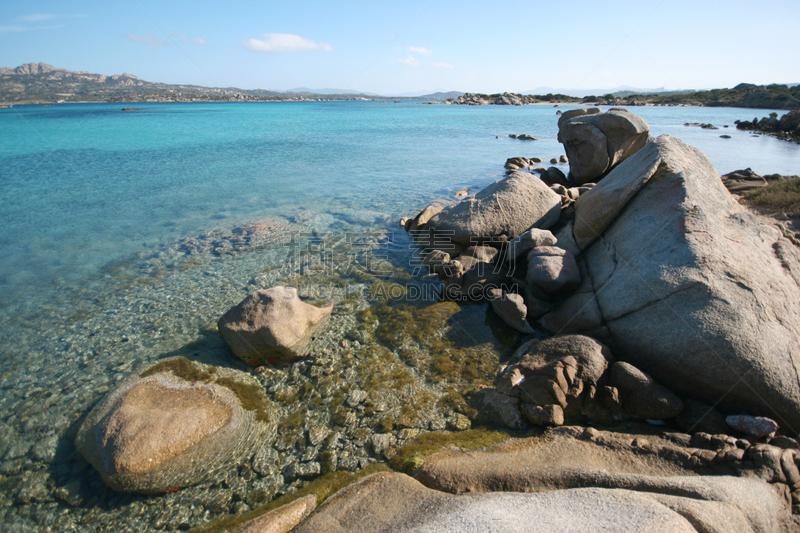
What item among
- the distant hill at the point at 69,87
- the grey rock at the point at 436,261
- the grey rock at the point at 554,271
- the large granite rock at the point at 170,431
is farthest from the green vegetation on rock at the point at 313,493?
the distant hill at the point at 69,87

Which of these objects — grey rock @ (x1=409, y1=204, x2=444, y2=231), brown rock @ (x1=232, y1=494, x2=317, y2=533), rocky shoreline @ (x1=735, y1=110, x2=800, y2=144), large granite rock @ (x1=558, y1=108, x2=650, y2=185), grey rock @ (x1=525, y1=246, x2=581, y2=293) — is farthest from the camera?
rocky shoreline @ (x1=735, y1=110, x2=800, y2=144)

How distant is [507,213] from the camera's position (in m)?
9.98

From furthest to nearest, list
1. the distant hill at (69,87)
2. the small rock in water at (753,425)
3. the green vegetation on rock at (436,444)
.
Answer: the distant hill at (69,87), the green vegetation on rock at (436,444), the small rock in water at (753,425)

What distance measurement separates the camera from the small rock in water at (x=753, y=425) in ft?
14.6

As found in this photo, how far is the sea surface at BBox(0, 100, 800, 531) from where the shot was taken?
467 cm

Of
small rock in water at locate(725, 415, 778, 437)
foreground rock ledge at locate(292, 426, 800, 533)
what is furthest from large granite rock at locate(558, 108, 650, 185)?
foreground rock ledge at locate(292, 426, 800, 533)

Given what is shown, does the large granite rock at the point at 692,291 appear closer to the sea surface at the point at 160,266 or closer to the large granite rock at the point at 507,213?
the large granite rock at the point at 507,213

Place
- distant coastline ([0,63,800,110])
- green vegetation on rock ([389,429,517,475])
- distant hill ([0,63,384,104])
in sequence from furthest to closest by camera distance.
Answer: distant hill ([0,63,384,104]) → distant coastline ([0,63,800,110]) → green vegetation on rock ([389,429,517,475])

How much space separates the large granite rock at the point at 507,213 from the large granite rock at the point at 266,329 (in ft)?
16.8

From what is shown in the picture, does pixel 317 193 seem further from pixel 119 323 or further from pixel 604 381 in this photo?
pixel 604 381

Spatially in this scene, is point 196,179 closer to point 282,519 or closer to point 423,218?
point 423,218

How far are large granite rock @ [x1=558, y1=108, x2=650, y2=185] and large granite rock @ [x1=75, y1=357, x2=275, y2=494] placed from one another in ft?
44.4

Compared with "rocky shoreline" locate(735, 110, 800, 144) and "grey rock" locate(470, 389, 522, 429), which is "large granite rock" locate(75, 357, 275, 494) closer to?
"grey rock" locate(470, 389, 522, 429)

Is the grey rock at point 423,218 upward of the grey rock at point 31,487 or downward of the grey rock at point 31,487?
upward
